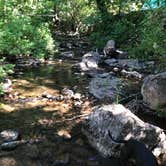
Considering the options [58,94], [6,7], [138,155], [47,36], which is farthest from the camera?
[47,36]

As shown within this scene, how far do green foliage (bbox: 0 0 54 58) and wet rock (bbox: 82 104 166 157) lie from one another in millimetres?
6274

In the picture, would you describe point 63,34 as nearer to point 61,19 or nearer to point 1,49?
point 61,19

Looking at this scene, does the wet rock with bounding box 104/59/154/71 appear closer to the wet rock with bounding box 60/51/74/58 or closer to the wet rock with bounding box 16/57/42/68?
the wet rock with bounding box 60/51/74/58

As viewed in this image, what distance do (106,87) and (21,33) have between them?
440cm

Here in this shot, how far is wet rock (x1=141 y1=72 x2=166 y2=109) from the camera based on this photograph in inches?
353

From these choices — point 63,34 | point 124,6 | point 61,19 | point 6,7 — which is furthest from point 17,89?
point 61,19

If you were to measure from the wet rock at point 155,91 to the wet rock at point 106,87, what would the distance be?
5.33ft

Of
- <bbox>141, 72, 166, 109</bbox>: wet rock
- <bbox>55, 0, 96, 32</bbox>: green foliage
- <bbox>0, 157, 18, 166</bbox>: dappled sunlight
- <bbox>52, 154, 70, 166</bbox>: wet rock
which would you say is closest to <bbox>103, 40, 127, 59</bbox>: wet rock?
<bbox>55, 0, 96, 32</bbox>: green foliage

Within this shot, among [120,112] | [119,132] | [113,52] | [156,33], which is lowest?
[113,52]

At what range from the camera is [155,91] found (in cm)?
907

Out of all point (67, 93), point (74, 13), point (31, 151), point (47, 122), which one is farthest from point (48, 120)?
point (74, 13)

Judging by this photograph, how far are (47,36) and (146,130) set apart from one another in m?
10.1

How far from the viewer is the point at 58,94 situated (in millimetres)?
11312

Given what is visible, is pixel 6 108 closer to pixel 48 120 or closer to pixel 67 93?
pixel 48 120
